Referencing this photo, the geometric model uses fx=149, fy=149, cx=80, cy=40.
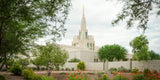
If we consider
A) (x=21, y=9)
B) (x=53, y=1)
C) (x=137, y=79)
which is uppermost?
(x=53, y=1)

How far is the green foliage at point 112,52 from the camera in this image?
38831mm

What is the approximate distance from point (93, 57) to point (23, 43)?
38.0m

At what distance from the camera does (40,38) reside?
8.09 m

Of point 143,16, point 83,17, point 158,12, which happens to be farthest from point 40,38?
point 83,17

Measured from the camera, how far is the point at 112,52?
38.9 metres

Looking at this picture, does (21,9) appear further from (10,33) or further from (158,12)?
(158,12)

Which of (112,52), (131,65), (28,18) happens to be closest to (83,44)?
(112,52)

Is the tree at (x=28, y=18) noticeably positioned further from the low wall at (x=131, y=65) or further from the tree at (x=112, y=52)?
the tree at (x=112, y=52)

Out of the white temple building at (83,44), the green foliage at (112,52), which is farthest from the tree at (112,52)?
the white temple building at (83,44)

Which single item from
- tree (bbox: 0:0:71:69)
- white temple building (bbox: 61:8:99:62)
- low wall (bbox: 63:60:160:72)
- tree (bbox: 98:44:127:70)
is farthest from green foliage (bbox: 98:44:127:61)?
tree (bbox: 0:0:71:69)

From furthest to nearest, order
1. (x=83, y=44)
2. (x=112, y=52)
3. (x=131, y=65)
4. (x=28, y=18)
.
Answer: (x=83, y=44)
(x=112, y=52)
(x=131, y=65)
(x=28, y=18)

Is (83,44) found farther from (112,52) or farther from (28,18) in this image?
(28,18)

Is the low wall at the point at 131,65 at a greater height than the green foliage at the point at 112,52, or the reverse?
the green foliage at the point at 112,52

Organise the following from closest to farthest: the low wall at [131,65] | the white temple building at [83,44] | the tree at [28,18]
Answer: the tree at [28,18] < the low wall at [131,65] < the white temple building at [83,44]
